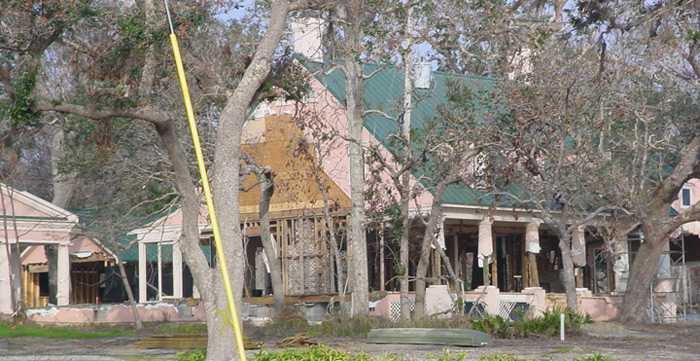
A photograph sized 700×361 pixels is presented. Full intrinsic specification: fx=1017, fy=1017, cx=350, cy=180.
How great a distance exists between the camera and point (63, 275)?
31422 mm

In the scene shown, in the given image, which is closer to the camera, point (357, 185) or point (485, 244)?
point (357, 185)

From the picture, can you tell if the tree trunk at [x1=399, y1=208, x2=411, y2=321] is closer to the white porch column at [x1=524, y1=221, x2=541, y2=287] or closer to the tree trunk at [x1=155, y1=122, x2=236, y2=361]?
the white porch column at [x1=524, y1=221, x2=541, y2=287]

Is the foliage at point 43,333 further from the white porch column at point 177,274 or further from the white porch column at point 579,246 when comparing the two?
the white porch column at point 579,246

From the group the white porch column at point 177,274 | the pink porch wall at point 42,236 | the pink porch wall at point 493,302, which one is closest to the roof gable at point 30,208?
the pink porch wall at point 42,236

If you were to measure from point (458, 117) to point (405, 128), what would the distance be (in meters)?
1.31

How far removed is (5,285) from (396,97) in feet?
42.8

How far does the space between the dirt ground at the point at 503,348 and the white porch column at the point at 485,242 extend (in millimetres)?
4707

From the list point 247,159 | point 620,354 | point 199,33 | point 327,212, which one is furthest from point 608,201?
point 199,33

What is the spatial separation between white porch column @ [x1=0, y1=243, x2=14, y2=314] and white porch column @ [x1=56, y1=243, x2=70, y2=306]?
149 cm

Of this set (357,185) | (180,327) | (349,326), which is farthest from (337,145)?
(349,326)

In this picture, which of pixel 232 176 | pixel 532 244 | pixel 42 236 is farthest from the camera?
pixel 42 236

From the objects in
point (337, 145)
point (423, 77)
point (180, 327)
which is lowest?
point (180, 327)

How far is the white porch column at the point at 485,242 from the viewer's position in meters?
26.9

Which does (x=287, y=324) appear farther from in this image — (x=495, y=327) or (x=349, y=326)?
(x=495, y=327)
